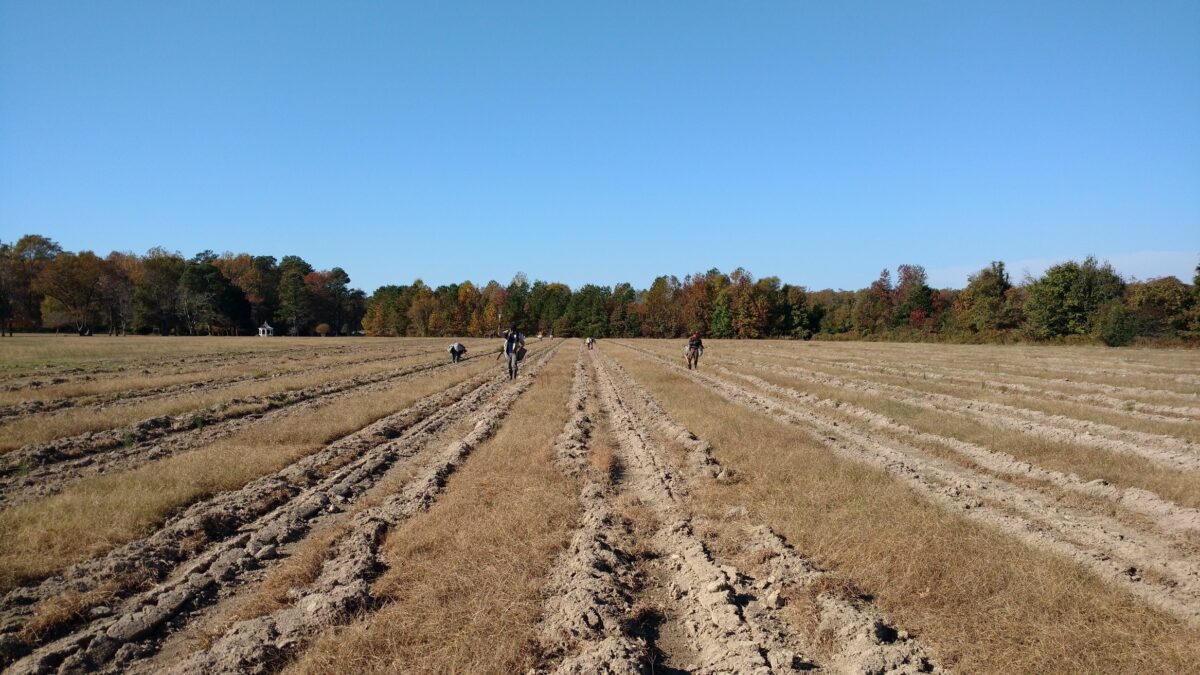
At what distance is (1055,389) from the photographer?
22.4 m

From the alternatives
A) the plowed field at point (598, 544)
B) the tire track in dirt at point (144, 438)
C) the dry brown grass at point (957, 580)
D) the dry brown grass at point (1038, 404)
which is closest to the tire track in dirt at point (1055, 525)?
the plowed field at point (598, 544)

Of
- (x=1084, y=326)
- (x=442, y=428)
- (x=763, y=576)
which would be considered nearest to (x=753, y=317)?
(x=1084, y=326)

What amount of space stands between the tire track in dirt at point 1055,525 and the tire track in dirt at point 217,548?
8437 millimetres

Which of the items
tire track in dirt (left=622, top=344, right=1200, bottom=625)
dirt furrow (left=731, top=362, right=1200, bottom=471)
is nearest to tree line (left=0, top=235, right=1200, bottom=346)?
dirt furrow (left=731, top=362, right=1200, bottom=471)

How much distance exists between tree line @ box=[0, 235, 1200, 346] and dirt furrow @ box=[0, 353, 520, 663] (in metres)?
74.4

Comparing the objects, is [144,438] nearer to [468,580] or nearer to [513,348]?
[468,580]

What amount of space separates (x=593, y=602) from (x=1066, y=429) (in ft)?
45.1

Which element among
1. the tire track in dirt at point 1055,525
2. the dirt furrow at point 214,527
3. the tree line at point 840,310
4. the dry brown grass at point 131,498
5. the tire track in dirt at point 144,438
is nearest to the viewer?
the dirt furrow at point 214,527

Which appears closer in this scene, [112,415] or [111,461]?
[111,461]

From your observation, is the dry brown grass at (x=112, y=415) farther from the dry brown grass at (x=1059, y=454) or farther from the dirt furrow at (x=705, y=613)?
the dry brown grass at (x=1059, y=454)

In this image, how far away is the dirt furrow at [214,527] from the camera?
17.8ft

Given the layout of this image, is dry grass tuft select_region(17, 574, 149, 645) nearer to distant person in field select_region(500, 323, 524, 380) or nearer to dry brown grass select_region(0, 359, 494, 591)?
dry brown grass select_region(0, 359, 494, 591)

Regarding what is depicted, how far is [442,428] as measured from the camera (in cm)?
1494

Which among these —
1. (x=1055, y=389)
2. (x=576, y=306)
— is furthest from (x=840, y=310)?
(x=1055, y=389)
